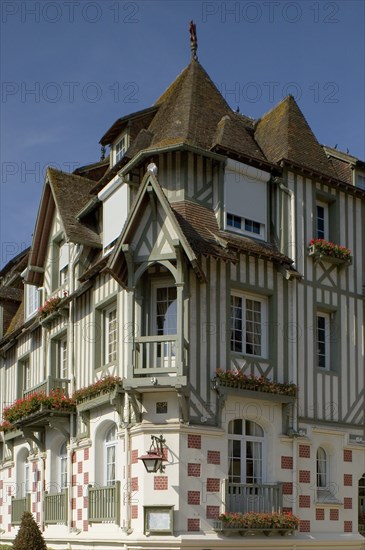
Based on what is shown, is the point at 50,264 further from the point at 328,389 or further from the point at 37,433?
the point at 328,389

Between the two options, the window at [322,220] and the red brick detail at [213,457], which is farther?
the window at [322,220]

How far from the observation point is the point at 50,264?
95.6 feet

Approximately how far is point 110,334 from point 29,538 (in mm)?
5481

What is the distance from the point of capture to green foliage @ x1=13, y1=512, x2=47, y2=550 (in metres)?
23.6

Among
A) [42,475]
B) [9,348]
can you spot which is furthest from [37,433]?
Answer: [9,348]

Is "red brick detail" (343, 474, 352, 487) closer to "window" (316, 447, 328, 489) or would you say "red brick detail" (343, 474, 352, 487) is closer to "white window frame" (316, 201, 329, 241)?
"window" (316, 447, 328, 489)

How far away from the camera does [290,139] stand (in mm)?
25266

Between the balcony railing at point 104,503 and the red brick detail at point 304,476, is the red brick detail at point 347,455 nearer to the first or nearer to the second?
the red brick detail at point 304,476

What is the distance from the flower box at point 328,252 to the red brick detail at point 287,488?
5.74 metres

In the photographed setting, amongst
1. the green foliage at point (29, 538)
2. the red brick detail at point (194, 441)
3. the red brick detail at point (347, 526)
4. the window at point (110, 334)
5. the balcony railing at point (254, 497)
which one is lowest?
the green foliage at point (29, 538)

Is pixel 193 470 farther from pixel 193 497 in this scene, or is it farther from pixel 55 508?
pixel 55 508

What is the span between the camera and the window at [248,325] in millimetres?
22688

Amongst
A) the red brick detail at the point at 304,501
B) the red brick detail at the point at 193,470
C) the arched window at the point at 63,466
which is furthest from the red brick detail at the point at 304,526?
the arched window at the point at 63,466

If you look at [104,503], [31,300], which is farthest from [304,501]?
[31,300]
